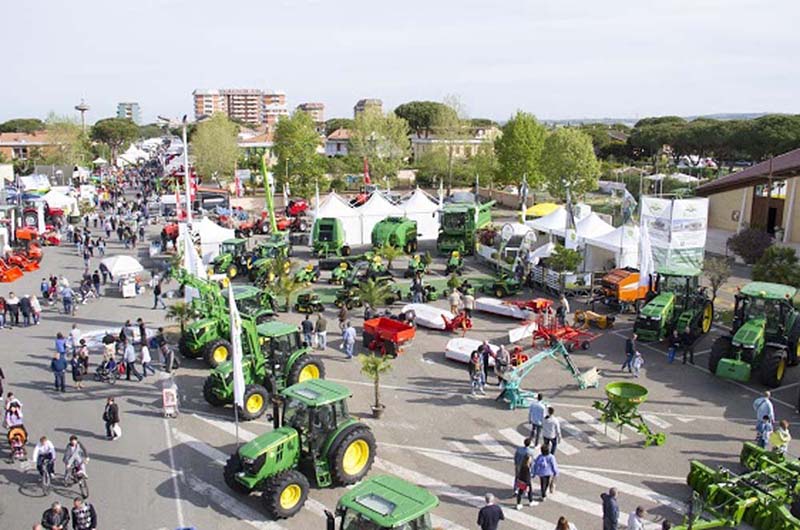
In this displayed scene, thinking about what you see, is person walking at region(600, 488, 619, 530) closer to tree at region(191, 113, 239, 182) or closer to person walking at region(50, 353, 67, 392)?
person walking at region(50, 353, 67, 392)

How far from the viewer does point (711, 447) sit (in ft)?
44.4

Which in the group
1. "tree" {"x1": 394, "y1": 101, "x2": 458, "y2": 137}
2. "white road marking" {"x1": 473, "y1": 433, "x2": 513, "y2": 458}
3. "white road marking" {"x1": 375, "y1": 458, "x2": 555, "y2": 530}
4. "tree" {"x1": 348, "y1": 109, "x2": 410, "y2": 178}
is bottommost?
"white road marking" {"x1": 375, "y1": 458, "x2": 555, "y2": 530}

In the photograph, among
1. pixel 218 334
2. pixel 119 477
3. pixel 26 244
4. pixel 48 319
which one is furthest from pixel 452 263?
pixel 26 244

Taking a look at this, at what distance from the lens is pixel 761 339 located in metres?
16.6

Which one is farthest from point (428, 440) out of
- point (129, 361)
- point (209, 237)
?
point (209, 237)

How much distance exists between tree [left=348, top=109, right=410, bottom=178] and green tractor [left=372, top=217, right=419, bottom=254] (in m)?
27.0

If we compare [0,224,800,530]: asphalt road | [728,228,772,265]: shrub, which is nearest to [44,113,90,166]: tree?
[0,224,800,530]: asphalt road

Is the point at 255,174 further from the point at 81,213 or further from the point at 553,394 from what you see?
the point at 553,394

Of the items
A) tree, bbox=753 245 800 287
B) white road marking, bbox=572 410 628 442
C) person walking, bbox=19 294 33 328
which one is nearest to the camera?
white road marking, bbox=572 410 628 442

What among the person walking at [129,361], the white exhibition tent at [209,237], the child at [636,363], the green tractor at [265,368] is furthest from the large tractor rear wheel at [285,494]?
the white exhibition tent at [209,237]

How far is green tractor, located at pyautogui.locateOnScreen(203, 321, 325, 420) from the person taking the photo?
14898 mm

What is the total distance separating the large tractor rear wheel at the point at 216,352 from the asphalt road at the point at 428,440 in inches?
22.3

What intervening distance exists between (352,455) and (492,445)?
3252 mm

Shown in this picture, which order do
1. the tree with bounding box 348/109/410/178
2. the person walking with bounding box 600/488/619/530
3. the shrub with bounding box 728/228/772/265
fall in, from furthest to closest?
the tree with bounding box 348/109/410/178
the shrub with bounding box 728/228/772/265
the person walking with bounding box 600/488/619/530
